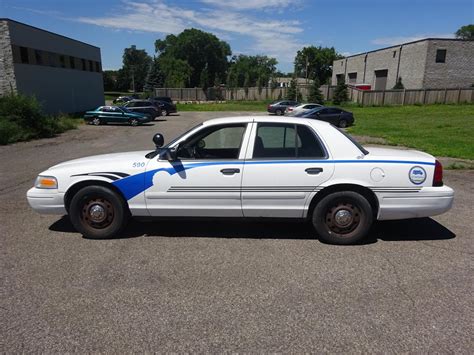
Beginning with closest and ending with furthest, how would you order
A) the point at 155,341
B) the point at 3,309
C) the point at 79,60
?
the point at 155,341, the point at 3,309, the point at 79,60

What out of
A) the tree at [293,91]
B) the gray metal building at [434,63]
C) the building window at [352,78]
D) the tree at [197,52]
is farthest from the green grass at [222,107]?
the tree at [197,52]

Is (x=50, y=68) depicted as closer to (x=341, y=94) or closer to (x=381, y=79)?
(x=341, y=94)

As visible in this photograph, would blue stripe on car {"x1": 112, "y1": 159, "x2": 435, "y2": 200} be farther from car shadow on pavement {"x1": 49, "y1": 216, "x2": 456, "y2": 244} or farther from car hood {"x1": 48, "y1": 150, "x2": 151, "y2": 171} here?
car shadow on pavement {"x1": 49, "y1": 216, "x2": 456, "y2": 244}

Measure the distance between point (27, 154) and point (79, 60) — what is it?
24.9m

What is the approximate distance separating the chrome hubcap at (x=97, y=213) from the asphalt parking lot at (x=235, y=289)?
31 centimetres

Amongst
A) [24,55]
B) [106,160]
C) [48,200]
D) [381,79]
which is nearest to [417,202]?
[106,160]

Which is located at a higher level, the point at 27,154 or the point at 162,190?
the point at 162,190

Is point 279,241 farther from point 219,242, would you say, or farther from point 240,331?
point 240,331

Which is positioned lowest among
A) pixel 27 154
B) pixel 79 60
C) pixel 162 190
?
pixel 27 154

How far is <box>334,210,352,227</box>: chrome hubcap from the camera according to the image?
4.39m

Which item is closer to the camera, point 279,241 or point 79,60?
point 279,241

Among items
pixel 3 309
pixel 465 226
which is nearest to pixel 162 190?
pixel 3 309

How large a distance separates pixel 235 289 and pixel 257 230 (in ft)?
5.32

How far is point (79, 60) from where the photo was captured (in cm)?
3431
